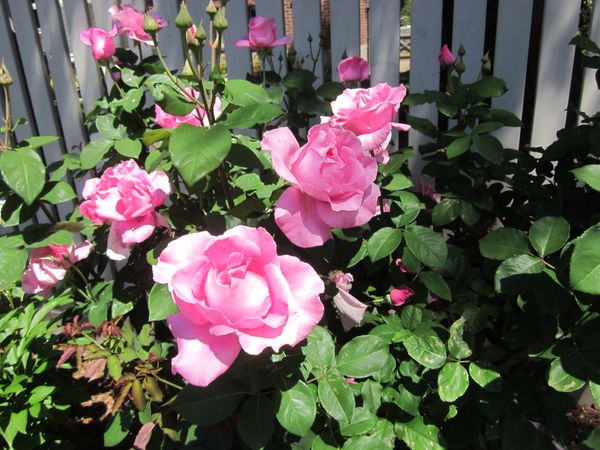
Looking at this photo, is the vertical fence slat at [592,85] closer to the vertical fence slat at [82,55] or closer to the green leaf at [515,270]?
the green leaf at [515,270]

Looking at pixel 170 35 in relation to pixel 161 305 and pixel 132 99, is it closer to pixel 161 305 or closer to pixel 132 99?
pixel 132 99

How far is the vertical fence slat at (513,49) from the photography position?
6.70 ft

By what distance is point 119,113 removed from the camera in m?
1.54

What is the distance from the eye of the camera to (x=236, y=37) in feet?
7.58

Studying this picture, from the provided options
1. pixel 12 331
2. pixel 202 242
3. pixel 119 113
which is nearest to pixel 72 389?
pixel 12 331

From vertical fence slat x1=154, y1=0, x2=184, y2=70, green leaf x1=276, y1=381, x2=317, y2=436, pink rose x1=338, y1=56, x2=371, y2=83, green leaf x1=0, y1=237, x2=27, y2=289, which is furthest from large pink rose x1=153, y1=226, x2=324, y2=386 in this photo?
vertical fence slat x1=154, y1=0, x2=184, y2=70

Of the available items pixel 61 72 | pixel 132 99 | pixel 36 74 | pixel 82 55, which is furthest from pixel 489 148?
pixel 36 74

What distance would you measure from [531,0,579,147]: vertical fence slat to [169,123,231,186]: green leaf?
5.69 ft

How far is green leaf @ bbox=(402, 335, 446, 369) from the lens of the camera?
1.15 meters

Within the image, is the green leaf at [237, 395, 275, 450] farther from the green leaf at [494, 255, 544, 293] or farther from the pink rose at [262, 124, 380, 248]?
the green leaf at [494, 255, 544, 293]

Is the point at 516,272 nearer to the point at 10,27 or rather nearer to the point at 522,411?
the point at 522,411

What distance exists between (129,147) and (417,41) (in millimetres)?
1396

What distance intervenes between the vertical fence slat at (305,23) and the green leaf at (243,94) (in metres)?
1.23

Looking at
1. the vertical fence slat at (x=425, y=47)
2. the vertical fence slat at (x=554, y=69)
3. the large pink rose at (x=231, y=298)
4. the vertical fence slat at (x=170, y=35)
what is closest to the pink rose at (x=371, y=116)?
the large pink rose at (x=231, y=298)
